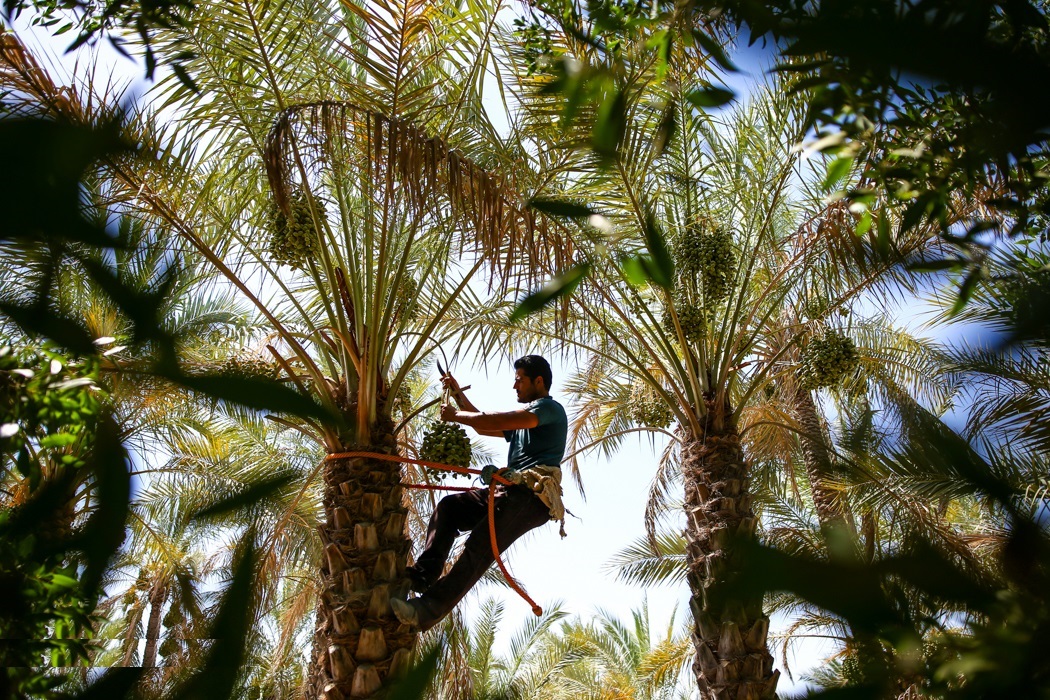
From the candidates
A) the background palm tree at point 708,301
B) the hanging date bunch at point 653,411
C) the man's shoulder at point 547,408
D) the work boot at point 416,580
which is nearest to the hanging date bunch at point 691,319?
the background palm tree at point 708,301

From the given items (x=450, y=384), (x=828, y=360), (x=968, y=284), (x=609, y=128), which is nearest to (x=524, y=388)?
(x=450, y=384)

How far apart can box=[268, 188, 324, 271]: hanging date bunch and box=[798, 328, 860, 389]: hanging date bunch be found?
11.8 ft

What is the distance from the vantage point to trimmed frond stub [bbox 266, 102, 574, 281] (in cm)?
479

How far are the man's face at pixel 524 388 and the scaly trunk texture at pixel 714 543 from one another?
1410mm

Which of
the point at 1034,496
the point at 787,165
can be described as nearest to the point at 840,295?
the point at 787,165

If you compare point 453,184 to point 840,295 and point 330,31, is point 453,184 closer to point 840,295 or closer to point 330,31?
point 330,31

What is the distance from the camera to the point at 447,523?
19.0ft

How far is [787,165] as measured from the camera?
7.00 m

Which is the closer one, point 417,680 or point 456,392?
point 417,680

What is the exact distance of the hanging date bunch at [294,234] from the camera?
17.7 ft

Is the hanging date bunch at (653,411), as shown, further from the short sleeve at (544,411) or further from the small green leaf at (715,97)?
the small green leaf at (715,97)

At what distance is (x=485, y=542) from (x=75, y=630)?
4266mm

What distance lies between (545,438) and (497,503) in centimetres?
48

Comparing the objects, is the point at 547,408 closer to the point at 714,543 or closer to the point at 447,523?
the point at 447,523
